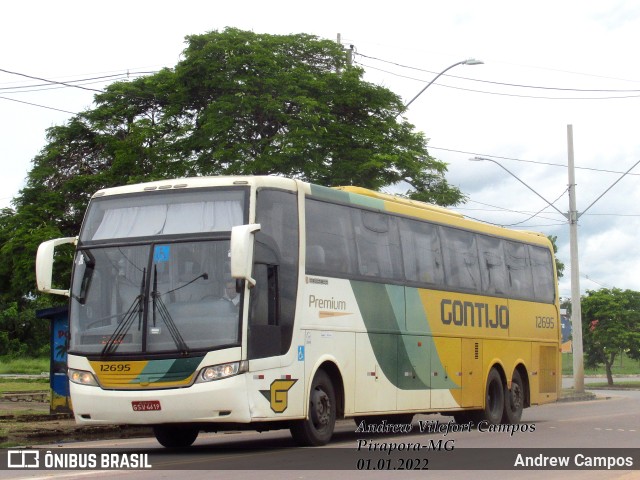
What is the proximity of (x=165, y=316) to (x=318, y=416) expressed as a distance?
288 cm

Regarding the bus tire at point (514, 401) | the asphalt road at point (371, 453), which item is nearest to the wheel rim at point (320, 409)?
the asphalt road at point (371, 453)

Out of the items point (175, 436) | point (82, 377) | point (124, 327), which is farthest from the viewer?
point (175, 436)

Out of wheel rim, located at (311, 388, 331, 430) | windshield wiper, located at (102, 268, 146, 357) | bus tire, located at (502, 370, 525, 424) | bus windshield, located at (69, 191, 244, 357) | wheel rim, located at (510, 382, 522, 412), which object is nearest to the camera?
bus windshield, located at (69, 191, 244, 357)

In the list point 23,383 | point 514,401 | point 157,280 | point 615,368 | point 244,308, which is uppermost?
point 615,368

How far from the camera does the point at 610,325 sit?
59938 mm

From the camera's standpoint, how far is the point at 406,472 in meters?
12.1

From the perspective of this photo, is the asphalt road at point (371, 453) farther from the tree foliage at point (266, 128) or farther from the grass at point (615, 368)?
the grass at point (615, 368)

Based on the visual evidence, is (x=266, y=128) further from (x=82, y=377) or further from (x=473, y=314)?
(x=82, y=377)

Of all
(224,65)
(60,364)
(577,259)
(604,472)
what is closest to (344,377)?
(604,472)

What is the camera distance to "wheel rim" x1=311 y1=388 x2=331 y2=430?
15344 mm

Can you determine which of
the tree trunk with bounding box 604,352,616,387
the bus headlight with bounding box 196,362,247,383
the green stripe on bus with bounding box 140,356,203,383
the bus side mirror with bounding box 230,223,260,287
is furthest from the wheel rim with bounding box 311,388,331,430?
the tree trunk with bounding box 604,352,616,387

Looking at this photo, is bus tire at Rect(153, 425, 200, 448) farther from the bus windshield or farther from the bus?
the bus windshield

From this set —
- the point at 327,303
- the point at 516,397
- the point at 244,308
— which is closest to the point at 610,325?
the point at 516,397

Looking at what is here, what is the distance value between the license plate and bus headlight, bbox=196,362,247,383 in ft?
1.97
